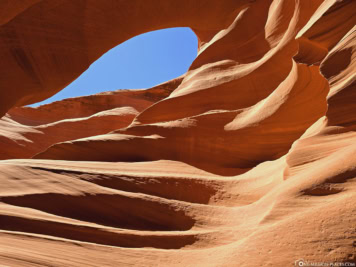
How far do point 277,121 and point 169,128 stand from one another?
172cm

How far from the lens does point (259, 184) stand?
10.5 feet

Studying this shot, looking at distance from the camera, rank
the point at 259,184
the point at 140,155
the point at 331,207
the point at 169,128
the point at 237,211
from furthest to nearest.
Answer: the point at 169,128 < the point at 140,155 < the point at 259,184 < the point at 237,211 < the point at 331,207


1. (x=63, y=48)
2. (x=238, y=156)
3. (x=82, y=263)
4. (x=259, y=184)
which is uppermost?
(x=63, y=48)

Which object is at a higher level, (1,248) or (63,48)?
(63,48)

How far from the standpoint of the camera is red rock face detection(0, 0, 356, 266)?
2.02 meters

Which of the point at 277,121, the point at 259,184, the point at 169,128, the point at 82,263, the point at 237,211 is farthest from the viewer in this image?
the point at 169,128

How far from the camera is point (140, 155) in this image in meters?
4.59

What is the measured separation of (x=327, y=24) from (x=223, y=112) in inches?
88.0

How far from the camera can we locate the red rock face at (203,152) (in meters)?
2.02

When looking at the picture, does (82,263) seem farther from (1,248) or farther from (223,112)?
(223,112)

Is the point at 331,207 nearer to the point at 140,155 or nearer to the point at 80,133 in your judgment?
the point at 140,155

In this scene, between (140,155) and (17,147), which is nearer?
(140,155)

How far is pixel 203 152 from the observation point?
4.59m

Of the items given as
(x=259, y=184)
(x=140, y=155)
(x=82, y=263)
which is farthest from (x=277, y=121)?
(x=82, y=263)
